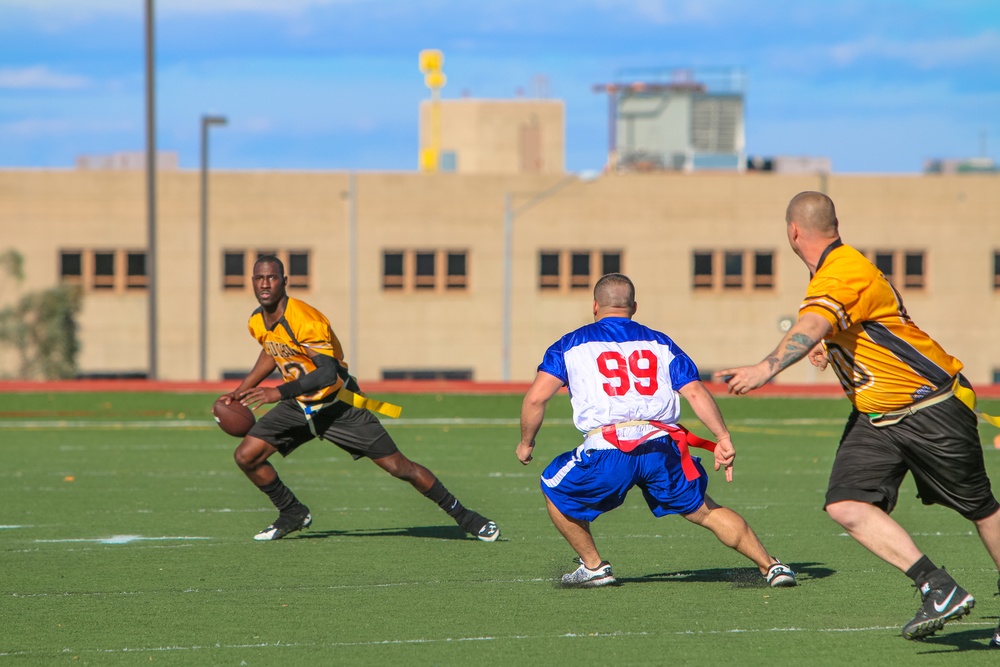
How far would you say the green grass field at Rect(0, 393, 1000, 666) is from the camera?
6609mm

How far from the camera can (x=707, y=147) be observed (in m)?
67.0

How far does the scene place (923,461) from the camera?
21.3ft

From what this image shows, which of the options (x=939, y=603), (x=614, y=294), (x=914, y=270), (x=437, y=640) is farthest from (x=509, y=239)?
(x=939, y=603)

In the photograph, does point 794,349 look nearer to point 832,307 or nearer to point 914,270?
point 832,307

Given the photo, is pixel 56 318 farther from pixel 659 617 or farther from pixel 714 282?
pixel 659 617

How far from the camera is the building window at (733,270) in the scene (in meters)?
56.6

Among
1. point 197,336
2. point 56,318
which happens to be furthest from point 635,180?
point 56,318

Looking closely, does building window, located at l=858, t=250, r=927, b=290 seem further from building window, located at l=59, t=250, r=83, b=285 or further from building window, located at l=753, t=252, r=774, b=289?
building window, located at l=59, t=250, r=83, b=285

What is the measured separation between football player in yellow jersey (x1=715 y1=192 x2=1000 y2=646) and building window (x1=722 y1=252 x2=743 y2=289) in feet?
166

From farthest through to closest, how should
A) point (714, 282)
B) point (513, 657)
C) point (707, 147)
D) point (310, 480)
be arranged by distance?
point (707, 147) → point (714, 282) → point (310, 480) → point (513, 657)

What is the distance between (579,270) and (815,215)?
4926cm

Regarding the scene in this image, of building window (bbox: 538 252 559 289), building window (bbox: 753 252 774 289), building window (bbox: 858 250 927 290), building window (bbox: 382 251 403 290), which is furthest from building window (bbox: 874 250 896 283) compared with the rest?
building window (bbox: 382 251 403 290)

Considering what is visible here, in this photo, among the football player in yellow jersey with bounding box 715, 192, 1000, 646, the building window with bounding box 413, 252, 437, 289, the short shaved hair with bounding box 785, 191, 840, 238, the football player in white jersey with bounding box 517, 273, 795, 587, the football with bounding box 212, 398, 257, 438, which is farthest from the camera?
the building window with bounding box 413, 252, 437, 289

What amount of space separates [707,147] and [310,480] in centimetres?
5494
